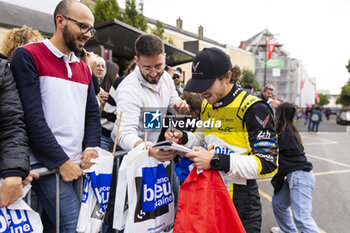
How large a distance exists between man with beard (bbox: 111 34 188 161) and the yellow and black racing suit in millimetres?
599

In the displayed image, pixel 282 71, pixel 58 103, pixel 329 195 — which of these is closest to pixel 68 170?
pixel 58 103

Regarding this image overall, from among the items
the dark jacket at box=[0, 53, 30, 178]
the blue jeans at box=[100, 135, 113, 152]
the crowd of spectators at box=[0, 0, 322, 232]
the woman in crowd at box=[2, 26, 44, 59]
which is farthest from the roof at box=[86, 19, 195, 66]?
the dark jacket at box=[0, 53, 30, 178]

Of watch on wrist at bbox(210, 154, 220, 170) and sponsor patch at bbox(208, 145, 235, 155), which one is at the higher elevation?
sponsor patch at bbox(208, 145, 235, 155)

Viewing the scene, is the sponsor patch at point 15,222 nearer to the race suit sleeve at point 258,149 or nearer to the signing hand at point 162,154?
the signing hand at point 162,154

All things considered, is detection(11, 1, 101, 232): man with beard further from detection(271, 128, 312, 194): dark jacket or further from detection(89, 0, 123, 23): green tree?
detection(89, 0, 123, 23): green tree

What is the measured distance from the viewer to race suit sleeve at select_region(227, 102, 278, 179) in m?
1.42

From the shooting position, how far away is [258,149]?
1.45m

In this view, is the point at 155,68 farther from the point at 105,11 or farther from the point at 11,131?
the point at 105,11

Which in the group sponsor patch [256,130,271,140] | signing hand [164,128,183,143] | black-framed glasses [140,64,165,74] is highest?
black-framed glasses [140,64,165,74]

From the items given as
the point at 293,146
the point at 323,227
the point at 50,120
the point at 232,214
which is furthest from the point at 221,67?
the point at 323,227

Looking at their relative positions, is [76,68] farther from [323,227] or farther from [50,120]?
[323,227]

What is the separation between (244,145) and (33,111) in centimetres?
138

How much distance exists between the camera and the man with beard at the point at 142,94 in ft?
6.26

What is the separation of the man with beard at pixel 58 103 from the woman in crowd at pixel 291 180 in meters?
2.21
